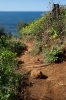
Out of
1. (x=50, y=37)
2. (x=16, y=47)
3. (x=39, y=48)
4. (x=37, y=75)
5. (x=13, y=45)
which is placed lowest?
(x=16, y=47)

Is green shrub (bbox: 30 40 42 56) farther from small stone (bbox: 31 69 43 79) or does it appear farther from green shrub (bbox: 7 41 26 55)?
small stone (bbox: 31 69 43 79)

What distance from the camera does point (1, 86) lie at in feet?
20.6

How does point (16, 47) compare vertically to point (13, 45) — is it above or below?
below

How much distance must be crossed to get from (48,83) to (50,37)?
4460 mm

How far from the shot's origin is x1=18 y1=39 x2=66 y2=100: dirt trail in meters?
7.07

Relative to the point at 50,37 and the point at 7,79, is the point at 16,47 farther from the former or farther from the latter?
the point at 7,79

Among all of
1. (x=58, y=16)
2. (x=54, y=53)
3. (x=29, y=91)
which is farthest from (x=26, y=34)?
(x=29, y=91)

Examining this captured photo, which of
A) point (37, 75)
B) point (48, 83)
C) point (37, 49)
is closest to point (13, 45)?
point (37, 49)

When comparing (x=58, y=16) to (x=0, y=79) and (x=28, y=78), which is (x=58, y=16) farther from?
(x=0, y=79)

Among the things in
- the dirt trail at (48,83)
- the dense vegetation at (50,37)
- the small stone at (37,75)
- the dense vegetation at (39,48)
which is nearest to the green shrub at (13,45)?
the dense vegetation at (39,48)

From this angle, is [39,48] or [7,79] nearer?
[7,79]

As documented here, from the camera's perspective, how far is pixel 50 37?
12164 millimetres

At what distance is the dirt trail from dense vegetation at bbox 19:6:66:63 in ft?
1.51

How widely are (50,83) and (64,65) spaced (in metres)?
1.69
